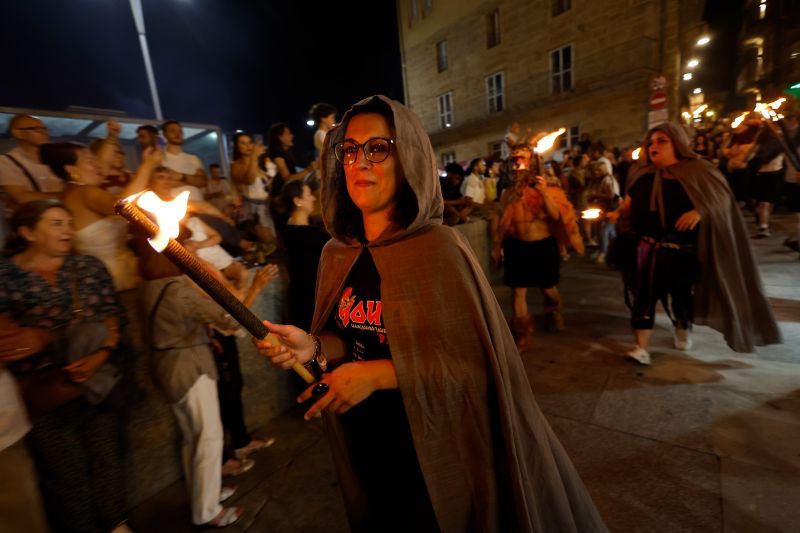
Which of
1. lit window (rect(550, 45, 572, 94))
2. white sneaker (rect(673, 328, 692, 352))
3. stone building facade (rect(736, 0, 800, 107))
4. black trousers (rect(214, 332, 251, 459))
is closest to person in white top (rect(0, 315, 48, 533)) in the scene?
black trousers (rect(214, 332, 251, 459))

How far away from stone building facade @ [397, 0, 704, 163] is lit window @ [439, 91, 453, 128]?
7 cm

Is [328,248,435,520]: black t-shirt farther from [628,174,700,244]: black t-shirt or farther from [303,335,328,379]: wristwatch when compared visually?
[628,174,700,244]: black t-shirt

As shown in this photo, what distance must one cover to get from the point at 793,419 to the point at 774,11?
50459 mm

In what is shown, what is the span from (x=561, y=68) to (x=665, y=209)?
2125 centimetres

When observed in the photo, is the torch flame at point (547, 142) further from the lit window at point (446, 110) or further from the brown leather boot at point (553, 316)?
the lit window at point (446, 110)

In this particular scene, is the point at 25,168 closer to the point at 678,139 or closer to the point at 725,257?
the point at 678,139

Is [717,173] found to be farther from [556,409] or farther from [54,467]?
[54,467]

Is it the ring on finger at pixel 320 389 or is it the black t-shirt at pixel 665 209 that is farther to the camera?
the black t-shirt at pixel 665 209

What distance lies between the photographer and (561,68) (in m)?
21.1

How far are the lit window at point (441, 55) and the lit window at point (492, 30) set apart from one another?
411 cm

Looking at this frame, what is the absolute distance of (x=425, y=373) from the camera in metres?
1.40

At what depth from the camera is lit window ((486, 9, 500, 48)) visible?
23.6 meters

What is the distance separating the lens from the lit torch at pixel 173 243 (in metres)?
0.88

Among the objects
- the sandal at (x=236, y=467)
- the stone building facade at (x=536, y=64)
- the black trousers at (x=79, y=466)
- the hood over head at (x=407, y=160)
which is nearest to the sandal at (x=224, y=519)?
the sandal at (x=236, y=467)
